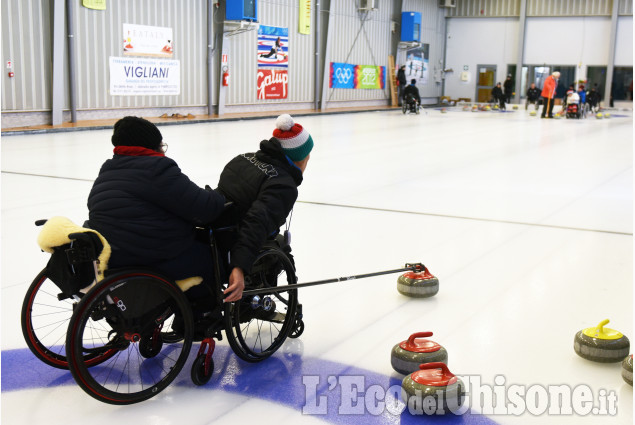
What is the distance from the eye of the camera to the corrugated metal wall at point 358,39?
2817 cm

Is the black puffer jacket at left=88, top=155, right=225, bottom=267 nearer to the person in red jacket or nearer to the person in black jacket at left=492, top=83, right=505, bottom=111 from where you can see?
the person in red jacket

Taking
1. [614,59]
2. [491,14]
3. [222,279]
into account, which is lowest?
[222,279]

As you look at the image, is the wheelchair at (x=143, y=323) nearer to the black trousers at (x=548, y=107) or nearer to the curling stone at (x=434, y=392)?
the curling stone at (x=434, y=392)

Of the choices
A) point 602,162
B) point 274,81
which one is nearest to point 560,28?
point 274,81

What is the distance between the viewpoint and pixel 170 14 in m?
20.1

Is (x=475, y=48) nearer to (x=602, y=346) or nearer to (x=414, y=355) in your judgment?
(x=602, y=346)

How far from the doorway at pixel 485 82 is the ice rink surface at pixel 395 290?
2679 cm

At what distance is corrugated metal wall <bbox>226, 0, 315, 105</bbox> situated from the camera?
75.7ft

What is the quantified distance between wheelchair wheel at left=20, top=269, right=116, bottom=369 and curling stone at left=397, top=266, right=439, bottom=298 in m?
1.96

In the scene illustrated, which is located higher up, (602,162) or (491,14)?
(491,14)

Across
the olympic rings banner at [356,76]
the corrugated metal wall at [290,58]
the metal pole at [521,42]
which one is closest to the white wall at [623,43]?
the metal pole at [521,42]

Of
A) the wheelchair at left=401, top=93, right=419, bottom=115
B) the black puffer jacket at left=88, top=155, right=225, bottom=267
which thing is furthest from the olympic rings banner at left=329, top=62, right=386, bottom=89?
the black puffer jacket at left=88, top=155, right=225, bottom=267

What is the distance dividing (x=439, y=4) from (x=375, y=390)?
36905mm

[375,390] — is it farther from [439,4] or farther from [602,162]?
[439,4]
